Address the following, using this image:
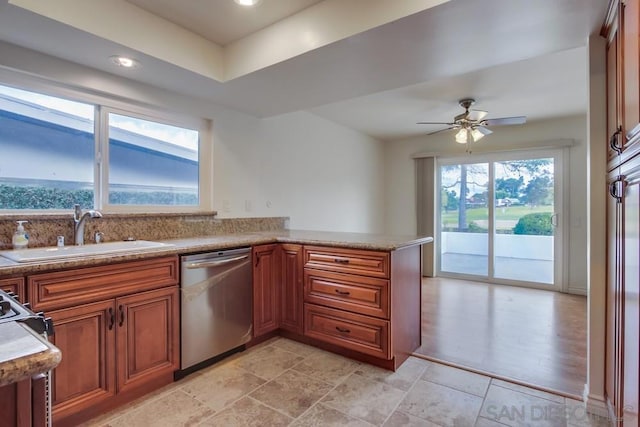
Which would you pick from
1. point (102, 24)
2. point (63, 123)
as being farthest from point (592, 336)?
point (63, 123)

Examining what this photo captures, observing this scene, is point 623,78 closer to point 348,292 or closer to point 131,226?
point 348,292

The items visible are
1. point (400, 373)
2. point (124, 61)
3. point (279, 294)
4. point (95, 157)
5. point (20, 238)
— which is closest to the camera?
point (20, 238)

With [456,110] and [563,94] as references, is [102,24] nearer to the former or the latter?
[456,110]

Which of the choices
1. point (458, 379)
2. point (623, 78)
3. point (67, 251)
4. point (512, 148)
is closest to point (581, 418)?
point (458, 379)

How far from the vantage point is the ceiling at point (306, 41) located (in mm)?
1702

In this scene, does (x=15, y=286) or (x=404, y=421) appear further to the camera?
(x=404, y=421)

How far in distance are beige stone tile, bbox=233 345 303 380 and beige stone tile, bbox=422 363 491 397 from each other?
3.17 feet

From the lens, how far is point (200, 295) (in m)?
2.27

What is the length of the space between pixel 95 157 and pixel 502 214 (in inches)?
205

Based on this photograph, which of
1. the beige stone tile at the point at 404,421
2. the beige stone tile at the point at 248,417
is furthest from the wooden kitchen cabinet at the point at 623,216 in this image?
the beige stone tile at the point at 248,417

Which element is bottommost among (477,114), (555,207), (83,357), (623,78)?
(83,357)

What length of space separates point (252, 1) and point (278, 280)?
2.04 m

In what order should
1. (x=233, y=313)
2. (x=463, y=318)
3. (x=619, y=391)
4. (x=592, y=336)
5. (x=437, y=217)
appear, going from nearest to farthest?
(x=619, y=391) → (x=592, y=336) → (x=233, y=313) → (x=463, y=318) → (x=437, y=217)

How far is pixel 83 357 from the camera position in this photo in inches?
68.3
